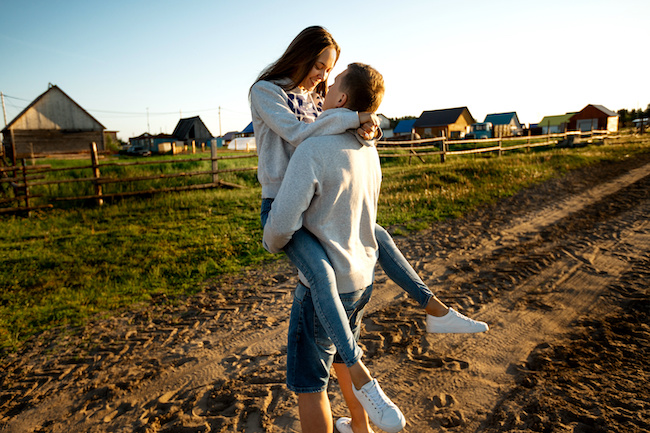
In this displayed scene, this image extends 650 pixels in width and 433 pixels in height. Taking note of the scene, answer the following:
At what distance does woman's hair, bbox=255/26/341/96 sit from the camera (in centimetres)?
187

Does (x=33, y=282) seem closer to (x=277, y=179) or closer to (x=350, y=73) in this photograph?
(x=277, y=179)

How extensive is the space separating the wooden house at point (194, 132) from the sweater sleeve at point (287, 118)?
47.8 metres

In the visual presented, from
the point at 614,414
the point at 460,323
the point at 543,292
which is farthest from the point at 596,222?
the point at 460,323

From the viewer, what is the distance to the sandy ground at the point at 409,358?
2.50 m

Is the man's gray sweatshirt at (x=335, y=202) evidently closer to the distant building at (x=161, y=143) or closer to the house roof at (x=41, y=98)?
the house roof at (x=41, y=98)

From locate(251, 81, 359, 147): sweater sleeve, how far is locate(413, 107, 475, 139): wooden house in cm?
4900

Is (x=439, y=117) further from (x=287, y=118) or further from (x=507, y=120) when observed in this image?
(x=287, y=118)

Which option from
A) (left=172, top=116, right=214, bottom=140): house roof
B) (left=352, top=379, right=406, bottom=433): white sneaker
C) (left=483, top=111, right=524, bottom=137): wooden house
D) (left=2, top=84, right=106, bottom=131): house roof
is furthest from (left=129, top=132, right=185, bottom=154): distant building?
(left=483, top=111, right=524, bottom=137): wooden house

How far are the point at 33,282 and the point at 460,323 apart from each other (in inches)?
217

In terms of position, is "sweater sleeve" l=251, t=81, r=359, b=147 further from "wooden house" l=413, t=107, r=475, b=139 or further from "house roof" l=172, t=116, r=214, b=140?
"wooden house" l=413, t=107, r=475, b=139

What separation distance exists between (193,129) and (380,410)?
49.5 m

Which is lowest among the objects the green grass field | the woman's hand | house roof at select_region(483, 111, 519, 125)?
the green grass field

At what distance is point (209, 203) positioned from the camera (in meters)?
9.99

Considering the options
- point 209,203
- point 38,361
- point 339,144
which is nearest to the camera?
point 339,144
